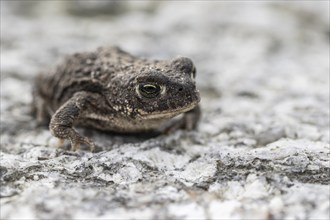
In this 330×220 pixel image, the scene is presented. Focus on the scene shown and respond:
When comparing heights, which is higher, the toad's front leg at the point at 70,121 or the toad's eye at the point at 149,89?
the toad's eye at the point at 149,89

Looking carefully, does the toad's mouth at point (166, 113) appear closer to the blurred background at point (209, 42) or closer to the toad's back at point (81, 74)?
the toad's back at point (81, 74)

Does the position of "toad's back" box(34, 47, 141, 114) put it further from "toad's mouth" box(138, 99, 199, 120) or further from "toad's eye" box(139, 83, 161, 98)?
"toad's mouth" box(138, 99, 199, 120)

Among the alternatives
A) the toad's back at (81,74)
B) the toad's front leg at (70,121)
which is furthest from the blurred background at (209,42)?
the toad's front leg at (70,121)

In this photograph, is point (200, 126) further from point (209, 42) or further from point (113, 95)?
point (209, 42)

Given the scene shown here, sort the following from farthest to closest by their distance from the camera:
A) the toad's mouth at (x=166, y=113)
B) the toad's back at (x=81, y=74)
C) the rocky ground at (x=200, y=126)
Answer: the toad's back at (x=81, y=74) < the toad's mouth at (x=166, y=113) < the rocky ground at (x=200, y=126)

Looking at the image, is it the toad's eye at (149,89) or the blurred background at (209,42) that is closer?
the toad's eye at (149,89)

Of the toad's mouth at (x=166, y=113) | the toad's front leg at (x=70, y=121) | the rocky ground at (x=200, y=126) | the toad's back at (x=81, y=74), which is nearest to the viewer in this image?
the rocky ground at (x=200, y=126)
